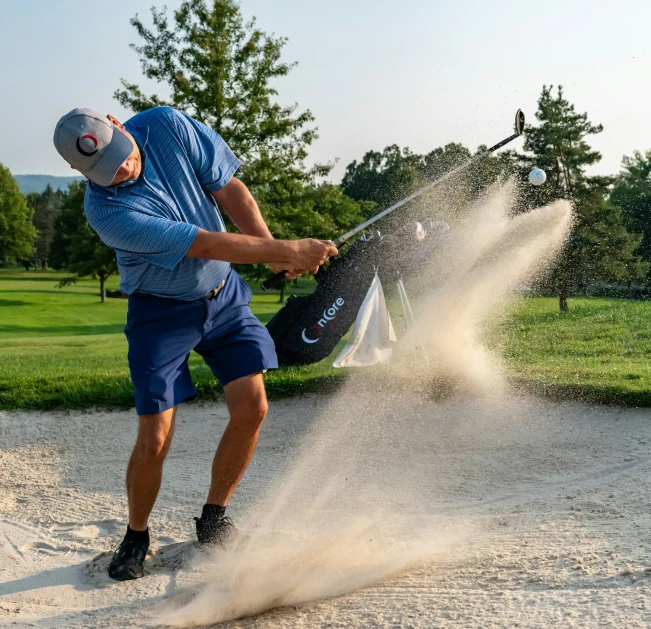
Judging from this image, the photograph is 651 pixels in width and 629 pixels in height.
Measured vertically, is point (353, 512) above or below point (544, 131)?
below

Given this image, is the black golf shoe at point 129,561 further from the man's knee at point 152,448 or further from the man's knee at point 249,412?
the man's knee at point 249,412

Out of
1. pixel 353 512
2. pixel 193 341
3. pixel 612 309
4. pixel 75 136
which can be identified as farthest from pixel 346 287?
pixel 612 309

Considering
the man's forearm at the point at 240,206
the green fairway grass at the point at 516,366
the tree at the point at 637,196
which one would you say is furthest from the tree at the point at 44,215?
the man's forearm at the point at 240,206

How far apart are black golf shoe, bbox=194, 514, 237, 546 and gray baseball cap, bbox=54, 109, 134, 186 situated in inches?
62.7

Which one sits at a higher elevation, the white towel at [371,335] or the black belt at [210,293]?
the black belt at [210,293]

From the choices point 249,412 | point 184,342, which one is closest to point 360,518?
point 249,412

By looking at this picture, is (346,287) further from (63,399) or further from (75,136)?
(75,136)

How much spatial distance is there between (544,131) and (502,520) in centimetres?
1873

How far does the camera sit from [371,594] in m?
2.95

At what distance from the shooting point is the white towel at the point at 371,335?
283 inches

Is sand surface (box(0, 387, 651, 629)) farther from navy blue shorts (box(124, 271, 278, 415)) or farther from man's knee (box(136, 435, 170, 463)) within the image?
navy blue shorts (box(124, 271, 278, 415))

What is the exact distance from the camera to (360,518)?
402 cm

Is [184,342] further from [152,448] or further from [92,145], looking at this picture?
[92,145]

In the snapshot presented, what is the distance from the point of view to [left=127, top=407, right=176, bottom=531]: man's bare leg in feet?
11.0
